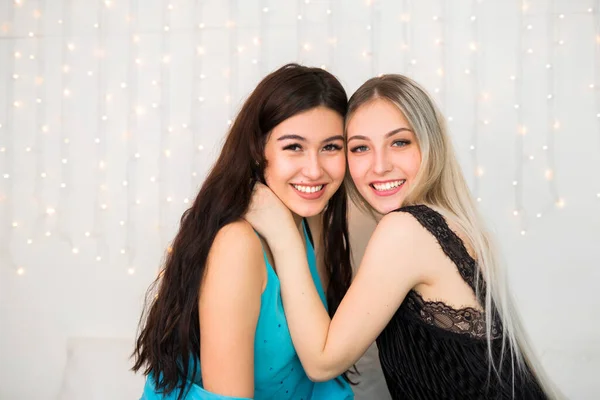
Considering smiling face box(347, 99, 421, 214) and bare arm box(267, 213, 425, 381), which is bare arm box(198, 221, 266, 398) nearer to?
bare arm box(267, 213, 425, 381)

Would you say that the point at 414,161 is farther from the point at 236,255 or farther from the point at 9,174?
the point at 9,174

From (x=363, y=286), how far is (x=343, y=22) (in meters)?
1.50

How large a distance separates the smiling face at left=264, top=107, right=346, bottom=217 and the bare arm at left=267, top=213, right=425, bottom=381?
30 cm

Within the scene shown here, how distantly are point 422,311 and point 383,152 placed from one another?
498mm

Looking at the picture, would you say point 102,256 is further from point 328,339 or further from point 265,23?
point 328,339

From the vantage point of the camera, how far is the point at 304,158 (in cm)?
157

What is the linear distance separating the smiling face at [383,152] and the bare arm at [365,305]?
235mm

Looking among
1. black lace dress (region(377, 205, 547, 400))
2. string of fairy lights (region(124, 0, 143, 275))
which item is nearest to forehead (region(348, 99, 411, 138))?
black lace dress (region(377, 205, 547, 400))

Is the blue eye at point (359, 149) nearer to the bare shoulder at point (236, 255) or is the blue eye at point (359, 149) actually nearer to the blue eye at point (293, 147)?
the blue eye at point (293, 147)

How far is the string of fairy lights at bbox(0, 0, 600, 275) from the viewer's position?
2332 mm

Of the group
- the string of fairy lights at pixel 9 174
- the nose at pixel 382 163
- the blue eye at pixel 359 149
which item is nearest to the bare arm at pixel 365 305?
the nose at pixel 382 163

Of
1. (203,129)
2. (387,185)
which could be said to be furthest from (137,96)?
(387,185)

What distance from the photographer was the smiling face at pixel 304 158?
1548 millimetres

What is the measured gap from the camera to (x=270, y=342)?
1.43 m
